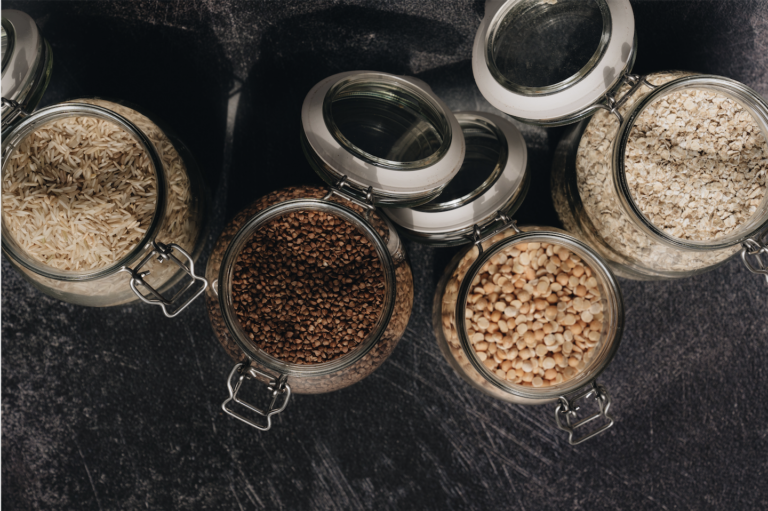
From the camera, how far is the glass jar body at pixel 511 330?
76cm

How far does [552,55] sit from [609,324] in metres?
0.47

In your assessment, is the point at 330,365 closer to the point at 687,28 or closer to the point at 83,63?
the point at 83,63

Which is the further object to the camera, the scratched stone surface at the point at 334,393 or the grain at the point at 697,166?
the scratched stone surface at the point at 334,393

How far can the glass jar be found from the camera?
2.48ft

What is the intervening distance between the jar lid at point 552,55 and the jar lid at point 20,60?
713 millimetres

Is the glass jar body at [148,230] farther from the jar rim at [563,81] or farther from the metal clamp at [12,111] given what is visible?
the jar rim at [563,81]

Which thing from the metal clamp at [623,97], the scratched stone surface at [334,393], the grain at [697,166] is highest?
the metal clamp at [623,97]

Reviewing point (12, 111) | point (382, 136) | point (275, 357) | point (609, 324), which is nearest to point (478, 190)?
point (382, 136)

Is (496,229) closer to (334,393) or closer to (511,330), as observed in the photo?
(511,330)

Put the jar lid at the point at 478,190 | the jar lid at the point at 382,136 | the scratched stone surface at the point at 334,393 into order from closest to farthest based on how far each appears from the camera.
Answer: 1. the jar lid at the point at 382,136
2. the jar lid at the point at 478,190
3. the scratched stone surface at the point at 334,393

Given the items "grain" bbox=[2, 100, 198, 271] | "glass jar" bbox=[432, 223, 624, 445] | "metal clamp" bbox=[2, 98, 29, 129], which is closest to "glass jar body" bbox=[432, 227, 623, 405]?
"glass jar" bbox=[432, 223, 624, 445]

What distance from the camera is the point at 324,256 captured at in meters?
0.76

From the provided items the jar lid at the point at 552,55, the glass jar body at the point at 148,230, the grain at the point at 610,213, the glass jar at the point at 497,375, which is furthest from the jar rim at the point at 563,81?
the glass jar body at the point at 148,230

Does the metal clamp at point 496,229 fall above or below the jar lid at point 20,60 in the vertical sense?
below
